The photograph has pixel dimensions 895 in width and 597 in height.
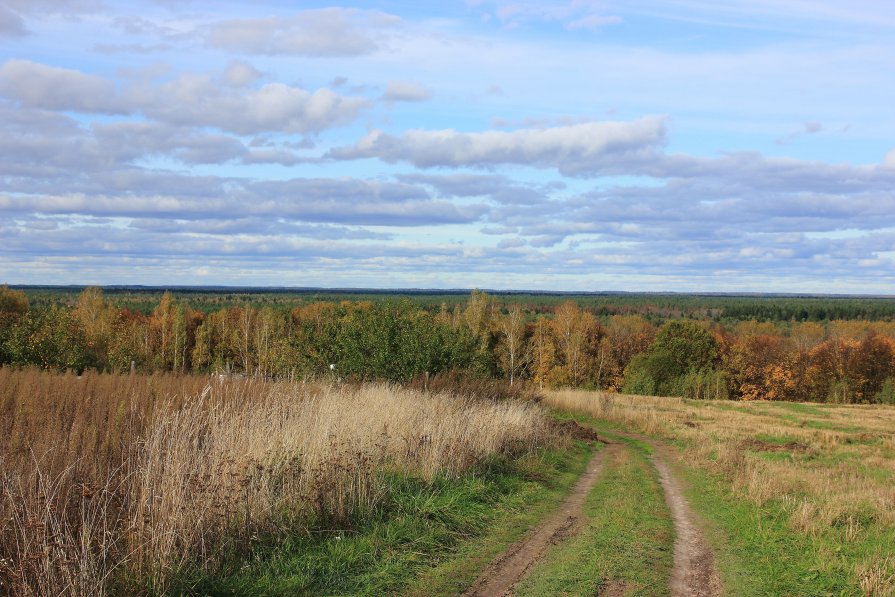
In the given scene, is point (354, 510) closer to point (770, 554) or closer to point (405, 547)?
point (405, 547)

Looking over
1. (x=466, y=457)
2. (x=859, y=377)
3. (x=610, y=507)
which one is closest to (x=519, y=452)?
(x=466, y=457)

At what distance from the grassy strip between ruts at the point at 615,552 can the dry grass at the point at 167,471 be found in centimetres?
278

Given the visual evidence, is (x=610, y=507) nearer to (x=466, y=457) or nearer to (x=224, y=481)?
(x=466, y=457)

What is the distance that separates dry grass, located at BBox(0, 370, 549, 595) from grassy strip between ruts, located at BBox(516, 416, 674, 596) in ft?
9.13

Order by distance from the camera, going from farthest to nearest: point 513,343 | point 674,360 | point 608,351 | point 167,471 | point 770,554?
point 608,351 → point 513,343 → point 674,360 → point 770,554 → point 167,471

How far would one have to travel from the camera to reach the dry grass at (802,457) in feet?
39.0

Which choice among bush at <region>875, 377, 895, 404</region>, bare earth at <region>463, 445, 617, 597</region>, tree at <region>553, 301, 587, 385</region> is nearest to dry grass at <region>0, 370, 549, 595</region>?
bare earth at <region>463, 445, 617, 597</region>

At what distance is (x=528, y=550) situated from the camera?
9688mm

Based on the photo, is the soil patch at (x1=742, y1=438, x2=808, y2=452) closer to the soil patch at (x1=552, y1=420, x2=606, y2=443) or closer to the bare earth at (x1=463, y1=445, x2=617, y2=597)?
the soil patch at (x1=552, y1=420, x2=606, y2=443)

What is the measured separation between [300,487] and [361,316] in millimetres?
19840

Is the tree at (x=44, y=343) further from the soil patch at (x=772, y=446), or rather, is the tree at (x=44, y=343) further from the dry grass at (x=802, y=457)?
the soil patch at (x=772, y=446)

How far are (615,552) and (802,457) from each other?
1718 centimetres

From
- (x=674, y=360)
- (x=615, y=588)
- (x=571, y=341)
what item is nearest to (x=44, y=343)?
(x=615, y=588)

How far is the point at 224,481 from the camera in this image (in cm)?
876
